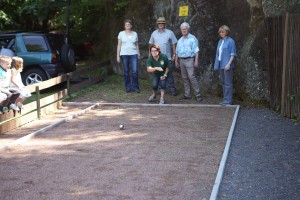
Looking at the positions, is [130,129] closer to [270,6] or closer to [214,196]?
[214,196]

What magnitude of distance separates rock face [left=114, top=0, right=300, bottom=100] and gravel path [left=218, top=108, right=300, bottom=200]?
1.74 m

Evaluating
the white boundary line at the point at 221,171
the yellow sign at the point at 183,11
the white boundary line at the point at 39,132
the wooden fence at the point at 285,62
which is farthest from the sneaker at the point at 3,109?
the yellow sign at the point at 183,11

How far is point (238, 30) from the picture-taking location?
11.0 metres

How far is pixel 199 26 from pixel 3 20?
10632 mm

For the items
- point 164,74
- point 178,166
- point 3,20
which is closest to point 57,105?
point 164,74

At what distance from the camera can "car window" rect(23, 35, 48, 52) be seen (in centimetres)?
1255

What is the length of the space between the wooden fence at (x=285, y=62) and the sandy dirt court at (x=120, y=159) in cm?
119

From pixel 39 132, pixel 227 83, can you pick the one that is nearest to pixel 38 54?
pixel 39 132

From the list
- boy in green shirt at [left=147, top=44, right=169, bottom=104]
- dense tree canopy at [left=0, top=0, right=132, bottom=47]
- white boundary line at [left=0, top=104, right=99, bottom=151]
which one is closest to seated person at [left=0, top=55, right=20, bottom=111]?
white boundary line at [left=0, top=104, right=99, bottom=151]

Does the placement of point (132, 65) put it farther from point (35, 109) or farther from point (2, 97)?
point (2, 97)

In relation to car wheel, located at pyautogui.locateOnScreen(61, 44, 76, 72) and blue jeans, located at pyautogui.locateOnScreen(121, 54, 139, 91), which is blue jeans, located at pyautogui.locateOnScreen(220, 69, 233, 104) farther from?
car wheel, located at pyautogui.locateOnScreen(61, 44, 76, 72)

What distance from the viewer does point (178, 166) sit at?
19.3 ft

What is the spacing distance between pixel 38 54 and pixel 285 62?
698cm

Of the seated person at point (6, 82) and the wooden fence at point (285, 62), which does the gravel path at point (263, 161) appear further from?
the seated person at point (6, 82)
